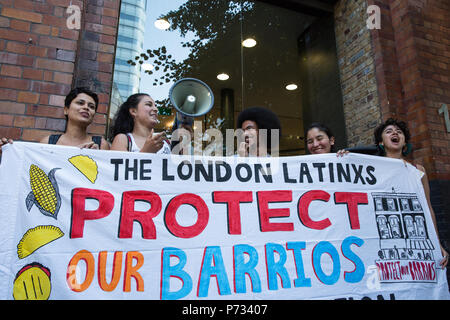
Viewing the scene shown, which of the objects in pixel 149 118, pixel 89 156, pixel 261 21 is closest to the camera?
pixel 89 156

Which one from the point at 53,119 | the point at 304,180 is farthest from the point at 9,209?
the point at 304,180

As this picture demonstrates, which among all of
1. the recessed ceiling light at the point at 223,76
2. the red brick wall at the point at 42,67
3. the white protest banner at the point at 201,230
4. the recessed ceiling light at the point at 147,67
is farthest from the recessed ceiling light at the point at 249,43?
the white protest banner at the point at 201,230

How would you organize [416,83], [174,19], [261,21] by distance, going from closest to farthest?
1. [416,83]
2. [174,19]
3. [261,21]

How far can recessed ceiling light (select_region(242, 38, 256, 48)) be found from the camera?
4750mm

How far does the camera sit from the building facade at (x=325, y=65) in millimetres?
2648

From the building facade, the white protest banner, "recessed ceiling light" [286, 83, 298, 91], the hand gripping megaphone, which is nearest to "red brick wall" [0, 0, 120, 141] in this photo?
the building facade

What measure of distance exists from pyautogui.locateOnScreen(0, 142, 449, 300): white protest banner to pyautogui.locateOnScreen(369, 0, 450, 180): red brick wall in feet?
5.56

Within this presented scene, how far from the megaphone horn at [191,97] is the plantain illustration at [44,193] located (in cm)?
99

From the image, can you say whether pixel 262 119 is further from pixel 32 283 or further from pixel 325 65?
pixel 325 65

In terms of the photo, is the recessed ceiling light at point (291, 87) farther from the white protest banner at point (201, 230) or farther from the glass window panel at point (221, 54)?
the white protest banner at point (201, 230)

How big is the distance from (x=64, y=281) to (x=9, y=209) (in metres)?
0.54

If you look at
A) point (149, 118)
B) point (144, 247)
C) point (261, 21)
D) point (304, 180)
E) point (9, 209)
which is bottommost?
point (144, 247)

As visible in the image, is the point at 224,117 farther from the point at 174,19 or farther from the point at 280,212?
the point at 280,212

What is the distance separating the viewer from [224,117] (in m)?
4.76
